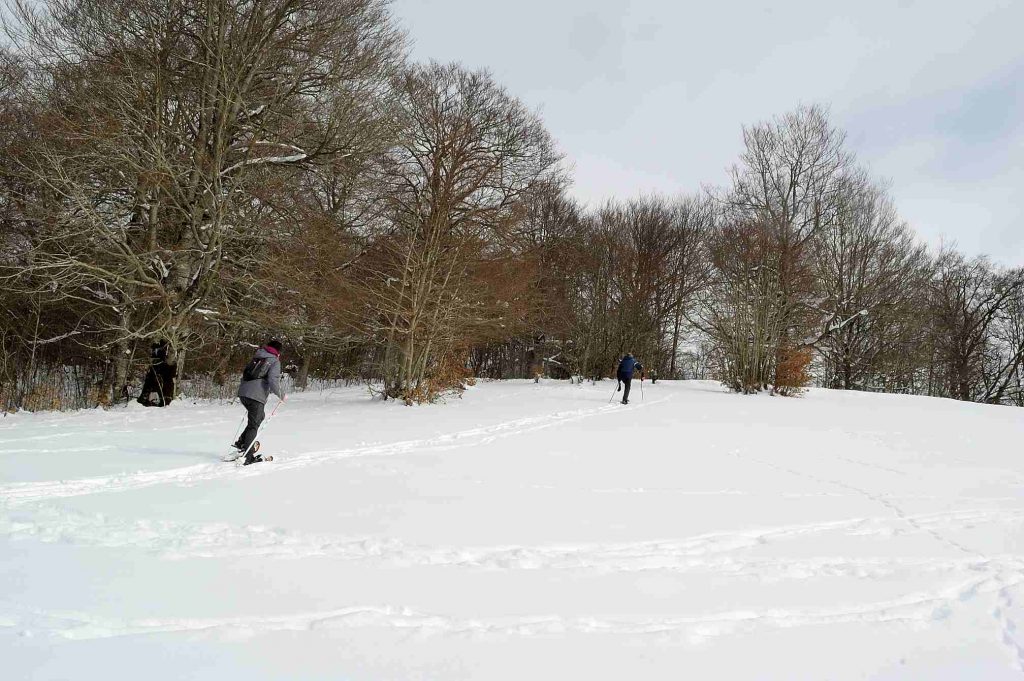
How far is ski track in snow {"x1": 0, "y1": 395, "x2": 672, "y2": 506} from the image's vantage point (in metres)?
5.05

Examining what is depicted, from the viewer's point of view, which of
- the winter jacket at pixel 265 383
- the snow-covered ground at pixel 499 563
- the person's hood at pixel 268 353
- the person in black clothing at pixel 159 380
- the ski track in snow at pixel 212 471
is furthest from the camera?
the person in black clothing at pixel 159 380

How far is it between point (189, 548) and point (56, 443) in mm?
5387

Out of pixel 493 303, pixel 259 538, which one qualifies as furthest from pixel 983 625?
pixel 493 303

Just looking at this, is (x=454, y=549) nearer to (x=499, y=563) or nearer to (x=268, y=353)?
(x=499, y=563)

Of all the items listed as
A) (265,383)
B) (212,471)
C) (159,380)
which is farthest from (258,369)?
(159,380)

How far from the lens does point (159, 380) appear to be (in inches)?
503

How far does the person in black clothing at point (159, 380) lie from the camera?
42.0 ft

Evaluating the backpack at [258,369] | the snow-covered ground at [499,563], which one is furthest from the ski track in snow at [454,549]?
the backpack at [258,369]

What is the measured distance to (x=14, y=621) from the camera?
2.60 metres

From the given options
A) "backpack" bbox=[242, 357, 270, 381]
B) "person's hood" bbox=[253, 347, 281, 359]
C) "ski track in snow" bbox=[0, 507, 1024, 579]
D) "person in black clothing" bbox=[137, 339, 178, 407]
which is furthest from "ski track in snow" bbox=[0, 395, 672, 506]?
"person in black clothing" bbox=[137, 339, 178, 407]

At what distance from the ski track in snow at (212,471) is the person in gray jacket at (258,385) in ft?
1.40

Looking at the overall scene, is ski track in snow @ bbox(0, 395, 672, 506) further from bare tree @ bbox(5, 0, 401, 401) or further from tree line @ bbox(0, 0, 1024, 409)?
bare tree @ bbox(5, 0, 401, 401)

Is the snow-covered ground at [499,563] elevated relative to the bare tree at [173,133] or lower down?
lower down

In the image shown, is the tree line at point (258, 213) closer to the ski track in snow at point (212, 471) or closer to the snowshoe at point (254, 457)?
the ski track in snow at point (212, 471)
